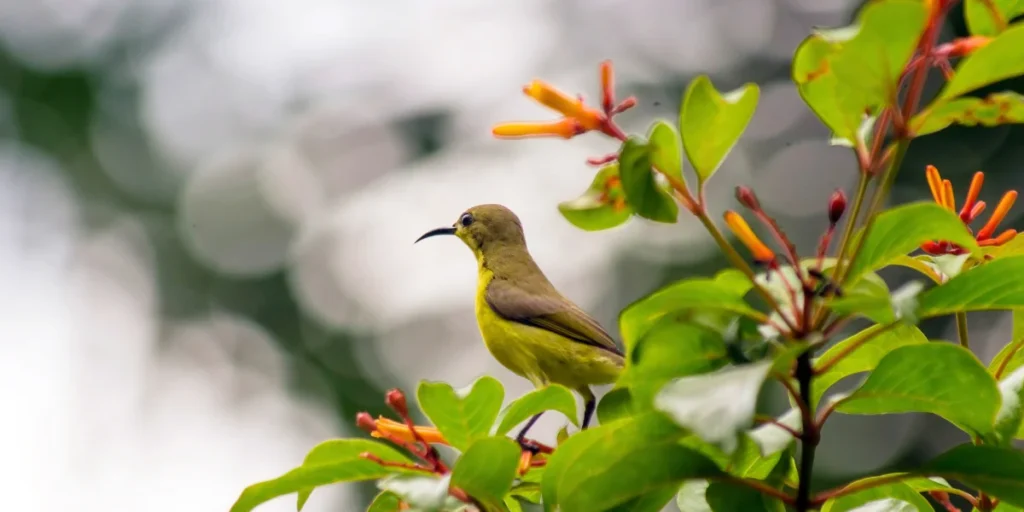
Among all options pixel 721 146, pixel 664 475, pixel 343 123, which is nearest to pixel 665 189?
pixel 721 146

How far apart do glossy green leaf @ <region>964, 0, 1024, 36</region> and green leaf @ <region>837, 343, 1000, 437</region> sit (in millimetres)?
405

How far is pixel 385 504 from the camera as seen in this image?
154 centimetres

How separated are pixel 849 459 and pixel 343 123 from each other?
Result: 5.10 m

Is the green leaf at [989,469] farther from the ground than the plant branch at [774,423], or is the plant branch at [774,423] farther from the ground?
the plant branch at [774,423]

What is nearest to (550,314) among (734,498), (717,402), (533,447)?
(533,447)

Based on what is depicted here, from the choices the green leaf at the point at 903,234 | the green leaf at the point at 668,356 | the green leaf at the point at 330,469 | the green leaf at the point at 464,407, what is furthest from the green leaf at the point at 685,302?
the green leaf at the point at 330,469

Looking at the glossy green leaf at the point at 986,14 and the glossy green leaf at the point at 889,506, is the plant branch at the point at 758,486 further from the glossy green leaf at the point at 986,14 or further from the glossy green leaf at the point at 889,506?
the glossy green leaf at the point at 986,14

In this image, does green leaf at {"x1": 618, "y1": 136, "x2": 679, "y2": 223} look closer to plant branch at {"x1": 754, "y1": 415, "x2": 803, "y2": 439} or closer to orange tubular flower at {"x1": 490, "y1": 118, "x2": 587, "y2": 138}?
orange tubular flower at {"x1": 490, "y1": 118, "x2": 587, "y2": 138}

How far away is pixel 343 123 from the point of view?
9.79 meters

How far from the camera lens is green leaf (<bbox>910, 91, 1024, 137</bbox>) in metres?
1.16

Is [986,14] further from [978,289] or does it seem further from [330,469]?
[330,469]

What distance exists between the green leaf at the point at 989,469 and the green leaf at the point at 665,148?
0.45 m

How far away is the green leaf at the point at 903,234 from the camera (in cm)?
119

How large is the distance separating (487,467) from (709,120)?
47cm
